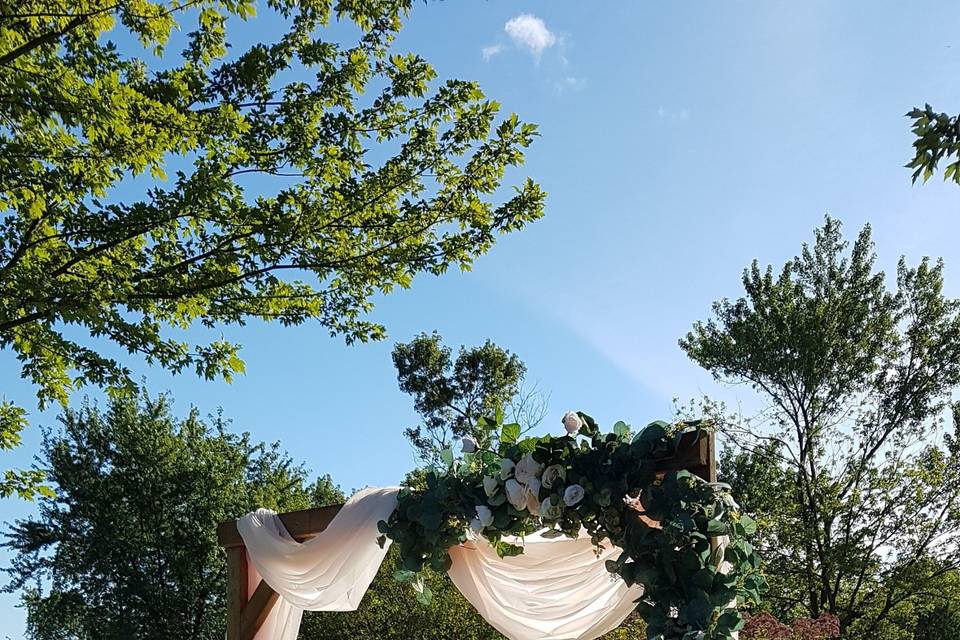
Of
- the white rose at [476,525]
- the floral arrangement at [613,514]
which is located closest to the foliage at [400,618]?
the floral arrangement at [613,514]

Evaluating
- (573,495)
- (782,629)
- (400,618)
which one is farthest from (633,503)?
(400,618)

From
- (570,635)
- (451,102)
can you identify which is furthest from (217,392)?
(570,635)

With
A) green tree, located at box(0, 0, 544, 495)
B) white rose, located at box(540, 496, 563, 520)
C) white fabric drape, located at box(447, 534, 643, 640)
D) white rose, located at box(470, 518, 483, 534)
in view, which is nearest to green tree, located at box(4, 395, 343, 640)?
green tree, located at box(0, 0, 544, 495)

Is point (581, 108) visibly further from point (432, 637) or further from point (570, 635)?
point (432, 637)

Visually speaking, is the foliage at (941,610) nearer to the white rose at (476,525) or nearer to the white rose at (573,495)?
the white rose at (476,525)

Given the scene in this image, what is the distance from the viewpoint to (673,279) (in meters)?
9.01

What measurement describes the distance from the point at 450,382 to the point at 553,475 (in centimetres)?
1341

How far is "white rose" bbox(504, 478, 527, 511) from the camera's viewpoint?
4.05 m

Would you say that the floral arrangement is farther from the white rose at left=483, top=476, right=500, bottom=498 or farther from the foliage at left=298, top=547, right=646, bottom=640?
the foliage at left=298, top=547, right=646, bottom=640

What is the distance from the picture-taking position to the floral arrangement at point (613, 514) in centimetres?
343

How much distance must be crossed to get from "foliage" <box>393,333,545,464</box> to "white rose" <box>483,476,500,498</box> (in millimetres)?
12769

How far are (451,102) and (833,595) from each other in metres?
10.2

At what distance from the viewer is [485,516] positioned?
13.6ft

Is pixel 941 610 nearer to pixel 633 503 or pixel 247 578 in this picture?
pixel 247 578
